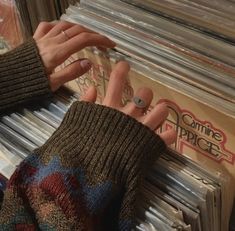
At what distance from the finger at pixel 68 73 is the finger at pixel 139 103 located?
13 centimetres

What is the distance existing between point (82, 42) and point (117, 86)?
117 mm

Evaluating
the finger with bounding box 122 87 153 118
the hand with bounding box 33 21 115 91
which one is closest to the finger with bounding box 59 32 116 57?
the hand with bounding box 33 21 115 91

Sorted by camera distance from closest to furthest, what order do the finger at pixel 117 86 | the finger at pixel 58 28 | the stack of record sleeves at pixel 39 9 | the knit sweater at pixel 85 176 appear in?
the knit sweater at pixel 85 176, the finger at pixel 117 86, the finger at pixel 58 28, the stack of record sleeves at pixel 39 9

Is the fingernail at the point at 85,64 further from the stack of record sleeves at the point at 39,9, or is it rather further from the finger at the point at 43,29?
the stack of record sleeves at the point at 39,9

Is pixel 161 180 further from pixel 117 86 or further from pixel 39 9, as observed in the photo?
pixel 39 9

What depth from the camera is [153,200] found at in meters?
0.64

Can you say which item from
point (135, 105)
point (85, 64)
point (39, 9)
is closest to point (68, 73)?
point (85, 64)

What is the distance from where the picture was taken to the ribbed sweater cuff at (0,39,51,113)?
75 centimetres

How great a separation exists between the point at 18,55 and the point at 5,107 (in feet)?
0.30

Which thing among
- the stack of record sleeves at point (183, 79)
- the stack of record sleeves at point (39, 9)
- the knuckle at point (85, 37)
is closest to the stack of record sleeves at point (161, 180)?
the stack of record sleeves at point (183, 79)

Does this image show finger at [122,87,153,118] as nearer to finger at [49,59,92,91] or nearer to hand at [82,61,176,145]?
hand at [82,61,176,145]

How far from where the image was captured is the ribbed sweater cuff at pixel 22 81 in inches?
29.5

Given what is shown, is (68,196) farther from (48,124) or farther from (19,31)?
(19,31)

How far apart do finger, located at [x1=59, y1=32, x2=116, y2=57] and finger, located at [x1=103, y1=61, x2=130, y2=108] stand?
6 centimetres
